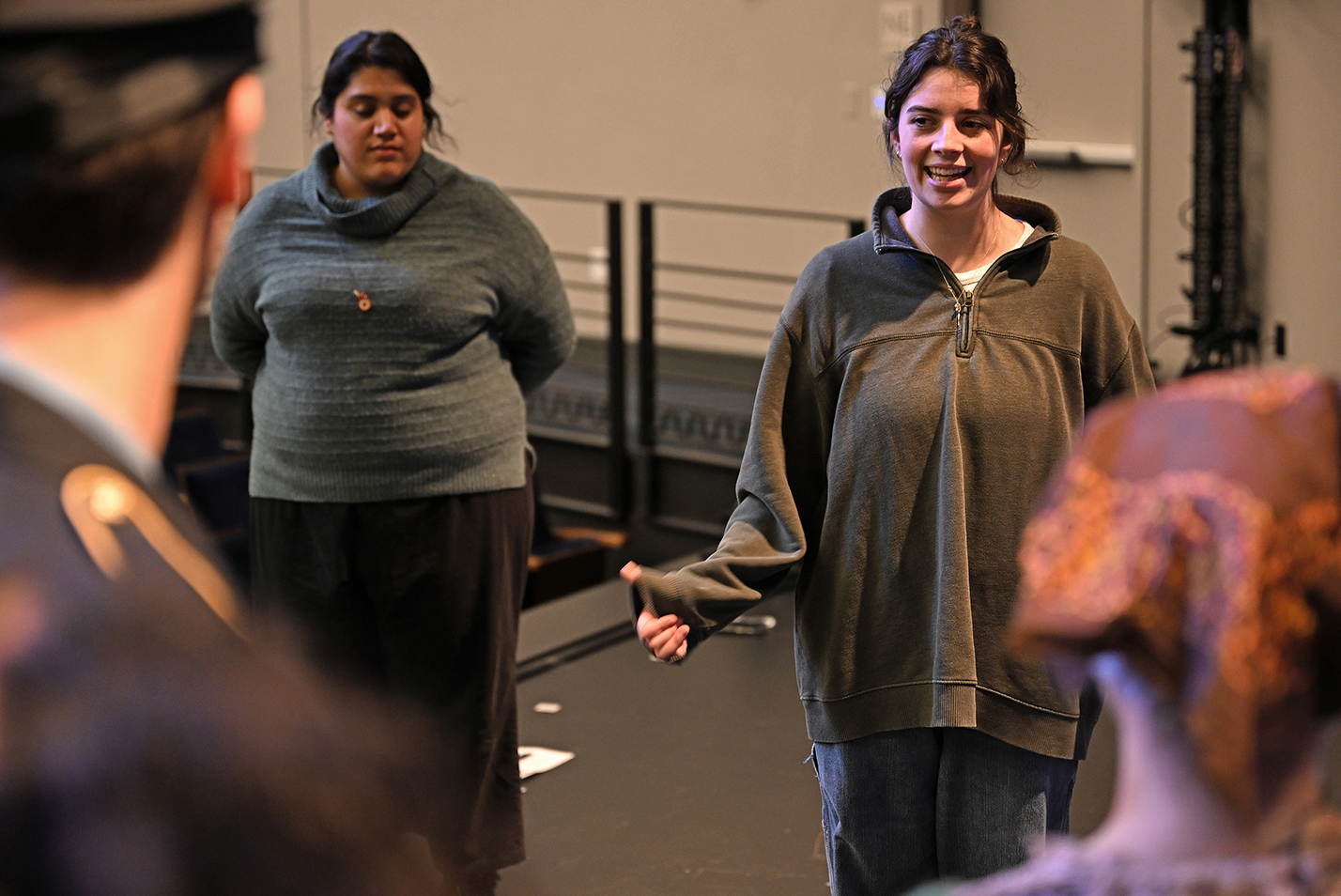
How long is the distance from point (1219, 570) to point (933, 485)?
1.33 m

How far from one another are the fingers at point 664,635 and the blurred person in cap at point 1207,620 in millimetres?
1169

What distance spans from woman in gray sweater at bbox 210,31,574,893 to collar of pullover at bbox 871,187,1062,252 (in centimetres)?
88

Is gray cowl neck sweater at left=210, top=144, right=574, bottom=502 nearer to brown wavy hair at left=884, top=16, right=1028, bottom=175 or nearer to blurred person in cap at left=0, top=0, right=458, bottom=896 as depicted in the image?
brown wavy hair at left=884, top=16, right=1028, bottom=175

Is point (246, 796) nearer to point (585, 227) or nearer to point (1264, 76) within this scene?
point (1264, 76)

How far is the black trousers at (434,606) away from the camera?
9.11 feet

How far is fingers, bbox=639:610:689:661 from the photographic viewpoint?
76.0 inches

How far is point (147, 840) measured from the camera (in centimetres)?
55

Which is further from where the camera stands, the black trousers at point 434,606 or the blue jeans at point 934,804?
the black trousers at point 434,606

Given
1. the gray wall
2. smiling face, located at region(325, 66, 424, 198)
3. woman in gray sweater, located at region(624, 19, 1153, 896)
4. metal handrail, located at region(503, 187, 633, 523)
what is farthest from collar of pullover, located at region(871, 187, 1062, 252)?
metal handrail, located at region(503, 187, 633, 523)

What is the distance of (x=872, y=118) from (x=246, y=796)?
6824mm

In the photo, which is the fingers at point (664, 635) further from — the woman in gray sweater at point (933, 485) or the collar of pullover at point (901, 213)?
the collar of pullover at point (901, 213)

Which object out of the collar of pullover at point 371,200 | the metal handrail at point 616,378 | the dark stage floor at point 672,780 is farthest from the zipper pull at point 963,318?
the metal handrail at point 616,378

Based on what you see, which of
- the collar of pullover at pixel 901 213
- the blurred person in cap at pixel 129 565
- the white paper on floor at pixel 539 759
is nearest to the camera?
the blurred person in cap at pixel 129 565

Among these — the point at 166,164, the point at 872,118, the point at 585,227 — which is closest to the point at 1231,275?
the point at 872,118
